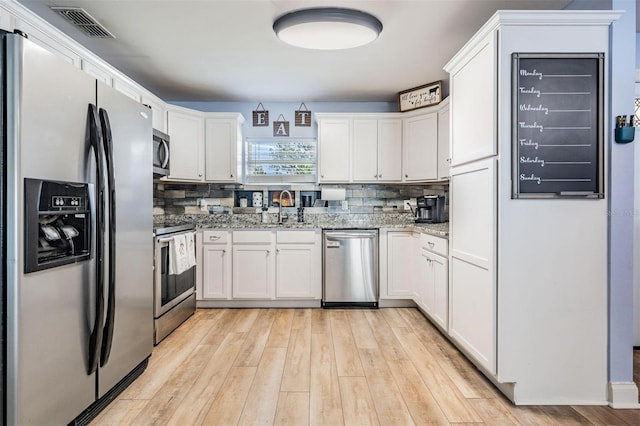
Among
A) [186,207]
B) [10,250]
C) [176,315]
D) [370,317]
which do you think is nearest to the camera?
[10,250]

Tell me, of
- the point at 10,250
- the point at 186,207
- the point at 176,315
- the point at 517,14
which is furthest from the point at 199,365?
the point at 517,14

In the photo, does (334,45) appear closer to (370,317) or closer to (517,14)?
(517,14)

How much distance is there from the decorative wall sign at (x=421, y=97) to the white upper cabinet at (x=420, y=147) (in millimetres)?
126

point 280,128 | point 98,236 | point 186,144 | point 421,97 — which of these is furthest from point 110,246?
point 421,97

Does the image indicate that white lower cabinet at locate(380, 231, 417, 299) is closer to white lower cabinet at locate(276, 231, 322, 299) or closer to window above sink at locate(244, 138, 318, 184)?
white lower cabinet at locate(276, 231, 322, 299)

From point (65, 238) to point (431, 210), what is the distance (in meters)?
3.54

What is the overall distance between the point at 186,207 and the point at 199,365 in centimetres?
252

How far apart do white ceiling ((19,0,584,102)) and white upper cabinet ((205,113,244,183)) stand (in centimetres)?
34

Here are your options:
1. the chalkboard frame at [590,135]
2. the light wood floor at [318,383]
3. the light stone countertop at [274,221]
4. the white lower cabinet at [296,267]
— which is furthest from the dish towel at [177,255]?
the chalkboard frame at [590,135]

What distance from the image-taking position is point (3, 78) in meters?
1.45

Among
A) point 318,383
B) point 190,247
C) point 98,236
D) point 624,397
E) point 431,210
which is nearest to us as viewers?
point 98,236

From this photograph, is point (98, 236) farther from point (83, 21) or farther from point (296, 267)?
point (296, 267)

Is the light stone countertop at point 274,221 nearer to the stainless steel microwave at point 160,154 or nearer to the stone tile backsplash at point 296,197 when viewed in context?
the stone tile backsplash at point 296,197

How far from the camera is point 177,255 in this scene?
3.33 metres
